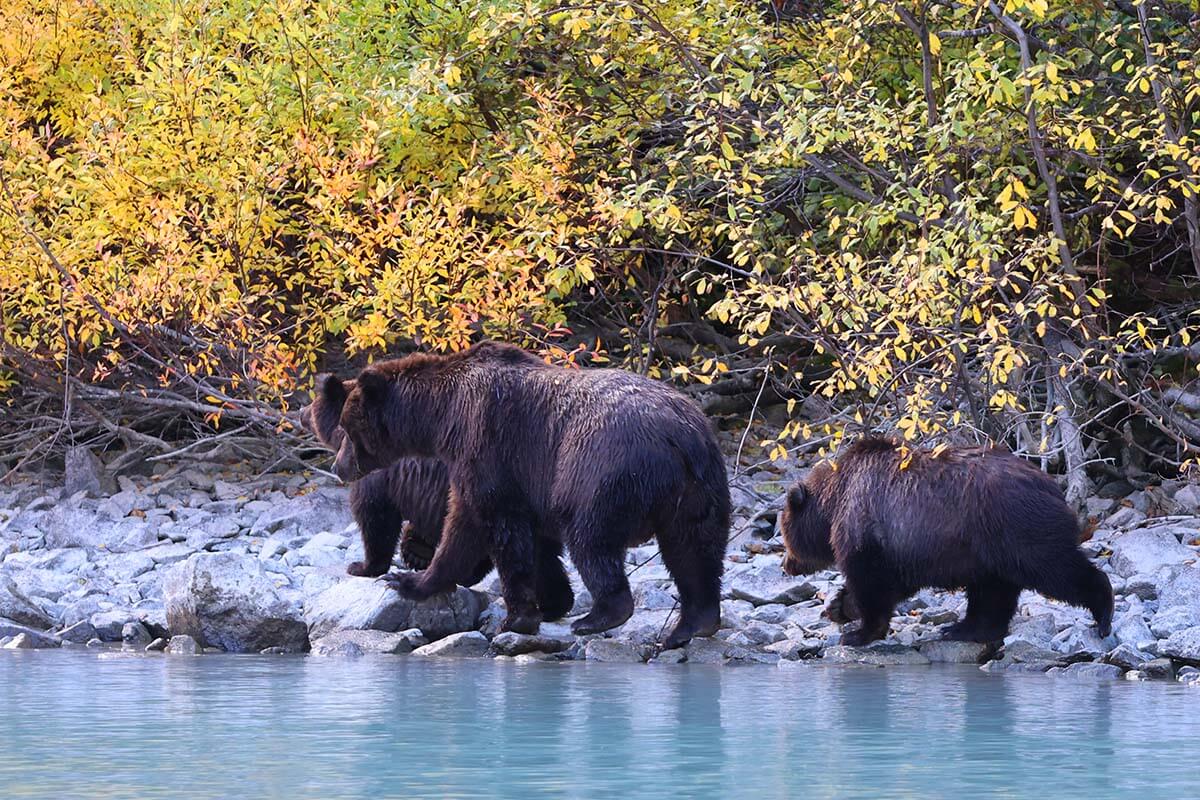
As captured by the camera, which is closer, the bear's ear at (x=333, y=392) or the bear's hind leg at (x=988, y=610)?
the bear's hind leg at (x=988, y=610)

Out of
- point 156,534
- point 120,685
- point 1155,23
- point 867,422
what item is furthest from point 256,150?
point 1155,23

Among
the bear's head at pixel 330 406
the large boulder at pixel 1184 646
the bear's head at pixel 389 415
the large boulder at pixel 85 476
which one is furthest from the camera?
the large boulder at pixel 85 476

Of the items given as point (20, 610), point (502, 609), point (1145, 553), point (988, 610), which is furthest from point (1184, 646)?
point (20, 610)

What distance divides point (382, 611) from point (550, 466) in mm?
1132

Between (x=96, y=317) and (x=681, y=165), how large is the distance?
13.0 feet

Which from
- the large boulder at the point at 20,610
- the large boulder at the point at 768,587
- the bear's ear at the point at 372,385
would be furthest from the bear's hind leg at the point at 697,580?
the large boulder at the point at 20,610

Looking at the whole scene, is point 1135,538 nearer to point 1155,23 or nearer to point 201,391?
point 1155,23

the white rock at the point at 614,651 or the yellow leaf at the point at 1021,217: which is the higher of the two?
the yellow leaf at the point at 1021,217

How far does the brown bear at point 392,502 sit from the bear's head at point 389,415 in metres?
0.21

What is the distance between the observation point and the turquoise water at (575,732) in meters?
4.83

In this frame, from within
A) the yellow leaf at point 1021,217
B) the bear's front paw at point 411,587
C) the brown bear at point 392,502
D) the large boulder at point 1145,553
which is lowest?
the bear's front paw at point 411,587

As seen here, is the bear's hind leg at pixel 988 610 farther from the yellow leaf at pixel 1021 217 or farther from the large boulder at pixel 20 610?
the large boulder at pixel 20 610

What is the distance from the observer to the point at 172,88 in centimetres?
1085

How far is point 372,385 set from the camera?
9.05 m
